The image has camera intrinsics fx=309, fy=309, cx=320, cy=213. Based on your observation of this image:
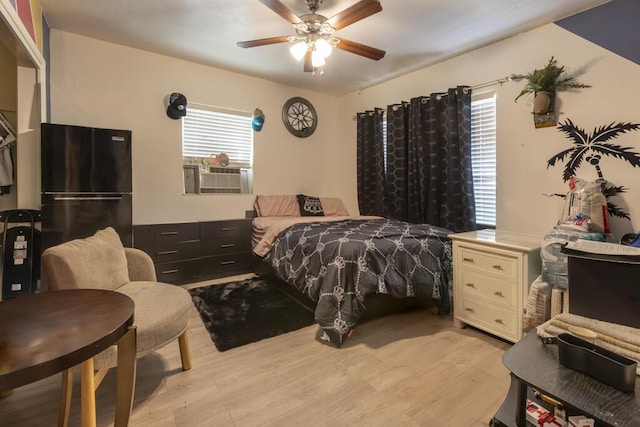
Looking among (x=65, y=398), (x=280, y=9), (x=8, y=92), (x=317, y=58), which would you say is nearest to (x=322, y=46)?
(x=317, y=58)

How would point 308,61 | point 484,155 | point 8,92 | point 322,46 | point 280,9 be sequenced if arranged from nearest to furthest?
1. point 280,9
2. point 322,46
3. point 308,61
4. point 8,92
5. point 484,155

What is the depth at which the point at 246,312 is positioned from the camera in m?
2.77

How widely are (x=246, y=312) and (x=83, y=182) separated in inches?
74.4

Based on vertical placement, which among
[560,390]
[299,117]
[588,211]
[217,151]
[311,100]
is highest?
[311,100]

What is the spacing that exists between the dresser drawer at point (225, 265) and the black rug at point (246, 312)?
0.32 metres

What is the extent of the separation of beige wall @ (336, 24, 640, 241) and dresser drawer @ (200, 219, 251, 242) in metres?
2.85

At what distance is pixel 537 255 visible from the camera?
2184 mm

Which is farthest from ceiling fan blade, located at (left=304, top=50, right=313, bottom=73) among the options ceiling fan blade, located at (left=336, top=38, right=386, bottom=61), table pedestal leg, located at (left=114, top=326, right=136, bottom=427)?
table pedestal leg, located at (left=114, top=326, right=136, bottom=427)

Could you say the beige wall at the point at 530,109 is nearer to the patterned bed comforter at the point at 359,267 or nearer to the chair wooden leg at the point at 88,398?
the patterned bed comforter at the point at 359,267

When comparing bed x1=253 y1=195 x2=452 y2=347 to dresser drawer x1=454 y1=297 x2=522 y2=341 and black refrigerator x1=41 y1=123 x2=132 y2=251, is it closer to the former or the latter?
dresser drawer x1=454 y1=297 x2=522 y2=341

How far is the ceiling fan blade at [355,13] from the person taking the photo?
6.36 ft

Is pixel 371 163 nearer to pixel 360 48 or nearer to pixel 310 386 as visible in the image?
pixel 360 48

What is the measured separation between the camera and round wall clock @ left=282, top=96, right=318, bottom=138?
4.52 metres

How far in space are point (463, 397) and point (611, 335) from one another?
0.78 metres
